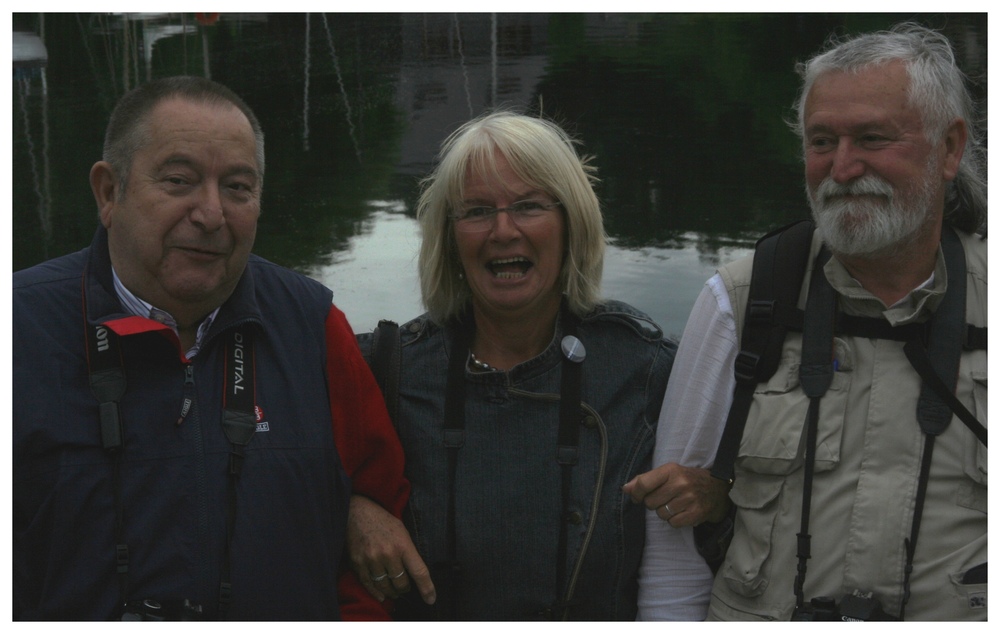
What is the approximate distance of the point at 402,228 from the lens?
9156 mm

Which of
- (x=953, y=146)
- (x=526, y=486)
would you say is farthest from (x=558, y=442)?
(x=953, y=146)

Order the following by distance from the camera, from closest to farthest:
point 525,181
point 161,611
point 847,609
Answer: point 161,611
point 847,609
point 525,181

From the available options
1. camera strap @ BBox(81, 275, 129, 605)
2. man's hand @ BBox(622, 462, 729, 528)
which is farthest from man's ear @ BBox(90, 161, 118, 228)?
man's hand @ BBox(622, 462, 729, 528)

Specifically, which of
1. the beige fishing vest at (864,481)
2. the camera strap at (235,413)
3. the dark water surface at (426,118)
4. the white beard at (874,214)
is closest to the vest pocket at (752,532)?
the beige fishing vest at (864,481)

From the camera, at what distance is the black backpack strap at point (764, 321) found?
9.19ft

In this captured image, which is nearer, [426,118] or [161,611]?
[161,611]

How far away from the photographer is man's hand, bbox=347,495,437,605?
9.53 feet

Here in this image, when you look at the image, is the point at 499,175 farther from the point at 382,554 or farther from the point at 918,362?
the point at 918,362

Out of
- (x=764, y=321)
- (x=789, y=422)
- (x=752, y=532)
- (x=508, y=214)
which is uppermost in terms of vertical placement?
(x=508, y=214)

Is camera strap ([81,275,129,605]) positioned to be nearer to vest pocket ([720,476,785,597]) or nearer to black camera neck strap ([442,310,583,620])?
black camera neck strap ([442,310,583,620])

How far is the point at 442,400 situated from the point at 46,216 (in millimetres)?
7781

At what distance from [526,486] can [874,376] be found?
94 cm

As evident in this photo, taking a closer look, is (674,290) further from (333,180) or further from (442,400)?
(442,400)

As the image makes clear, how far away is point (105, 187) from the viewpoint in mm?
2750
